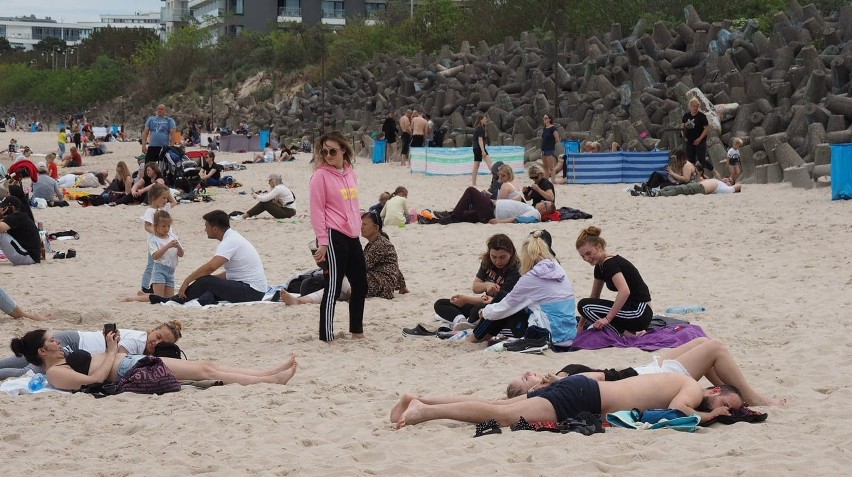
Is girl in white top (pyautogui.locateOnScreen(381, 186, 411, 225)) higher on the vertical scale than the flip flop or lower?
higher

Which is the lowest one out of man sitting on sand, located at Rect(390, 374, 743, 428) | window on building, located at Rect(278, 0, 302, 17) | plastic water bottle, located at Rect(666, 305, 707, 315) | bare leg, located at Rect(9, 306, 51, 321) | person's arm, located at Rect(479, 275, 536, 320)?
bare leg, located at Rect(9, 306, 51, 321)

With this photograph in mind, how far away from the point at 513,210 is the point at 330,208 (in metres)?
7.27

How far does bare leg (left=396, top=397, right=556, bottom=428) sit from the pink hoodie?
2.58 metres

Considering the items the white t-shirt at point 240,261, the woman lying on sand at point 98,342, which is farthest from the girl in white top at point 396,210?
the woman lying on sand at point 98,342

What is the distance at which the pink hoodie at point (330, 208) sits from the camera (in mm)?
7945

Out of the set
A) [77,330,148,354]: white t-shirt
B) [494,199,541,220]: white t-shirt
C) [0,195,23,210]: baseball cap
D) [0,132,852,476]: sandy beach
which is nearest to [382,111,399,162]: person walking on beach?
[0,132,852,476]: sandy beach

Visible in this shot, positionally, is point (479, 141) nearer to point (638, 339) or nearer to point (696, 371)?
point (638, 339)

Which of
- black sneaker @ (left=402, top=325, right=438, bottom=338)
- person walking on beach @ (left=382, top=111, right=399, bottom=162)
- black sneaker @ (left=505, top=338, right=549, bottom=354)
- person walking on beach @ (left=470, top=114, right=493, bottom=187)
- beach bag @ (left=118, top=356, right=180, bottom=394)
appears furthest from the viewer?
person walking on beach @ (left=382, top=111, right=399, bottom=162)

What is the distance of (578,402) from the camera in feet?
18.0

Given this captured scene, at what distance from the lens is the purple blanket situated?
751cm

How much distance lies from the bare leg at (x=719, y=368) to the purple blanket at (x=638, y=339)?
4.83 ft

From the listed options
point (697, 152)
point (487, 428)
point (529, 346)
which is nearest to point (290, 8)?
point (697, 152)

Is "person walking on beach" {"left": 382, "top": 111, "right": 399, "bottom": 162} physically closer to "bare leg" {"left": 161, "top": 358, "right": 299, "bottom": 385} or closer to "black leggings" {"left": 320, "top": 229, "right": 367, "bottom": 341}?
"black leggings" {"left": 320, "top": 229, "right": 367, "bottom": 341}

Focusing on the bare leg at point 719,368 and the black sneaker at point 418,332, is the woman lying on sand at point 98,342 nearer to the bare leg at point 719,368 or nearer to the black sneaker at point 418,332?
the black sneaker at point 418,332
